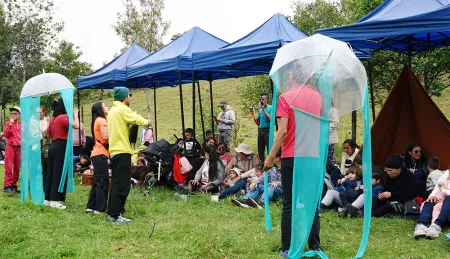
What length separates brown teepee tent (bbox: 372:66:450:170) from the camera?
290 inches

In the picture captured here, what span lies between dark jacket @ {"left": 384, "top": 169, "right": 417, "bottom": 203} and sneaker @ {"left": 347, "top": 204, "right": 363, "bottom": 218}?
1.44 feet

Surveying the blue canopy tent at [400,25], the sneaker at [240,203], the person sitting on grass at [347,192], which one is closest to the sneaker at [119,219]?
the sneaker at [240,203]

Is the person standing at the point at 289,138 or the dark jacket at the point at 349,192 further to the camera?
the dark jacket at the point at 349,192

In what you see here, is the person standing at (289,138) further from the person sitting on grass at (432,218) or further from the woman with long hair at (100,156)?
the woman with long hair at (100,156)

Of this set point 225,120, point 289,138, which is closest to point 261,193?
point 289,138

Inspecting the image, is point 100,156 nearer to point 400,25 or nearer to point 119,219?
point 119,219

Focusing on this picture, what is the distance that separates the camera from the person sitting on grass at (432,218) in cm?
511

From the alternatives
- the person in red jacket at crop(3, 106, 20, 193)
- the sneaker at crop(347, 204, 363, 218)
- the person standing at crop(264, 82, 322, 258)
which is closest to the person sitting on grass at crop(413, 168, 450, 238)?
the sneaker at crop(347, 204, 363, 218)

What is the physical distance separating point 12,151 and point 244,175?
3904 millimetres

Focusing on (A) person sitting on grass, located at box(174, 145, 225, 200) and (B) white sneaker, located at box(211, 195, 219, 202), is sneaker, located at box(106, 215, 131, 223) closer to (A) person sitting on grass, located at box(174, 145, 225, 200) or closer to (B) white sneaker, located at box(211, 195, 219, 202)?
(B) white sneaker, located at box(211, 195, 219, 202)

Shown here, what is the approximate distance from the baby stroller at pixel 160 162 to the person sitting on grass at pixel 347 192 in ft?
9.63

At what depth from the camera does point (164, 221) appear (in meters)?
6.15

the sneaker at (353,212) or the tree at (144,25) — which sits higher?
the tree at (144,25)

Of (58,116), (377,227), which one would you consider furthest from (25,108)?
(377,227)
